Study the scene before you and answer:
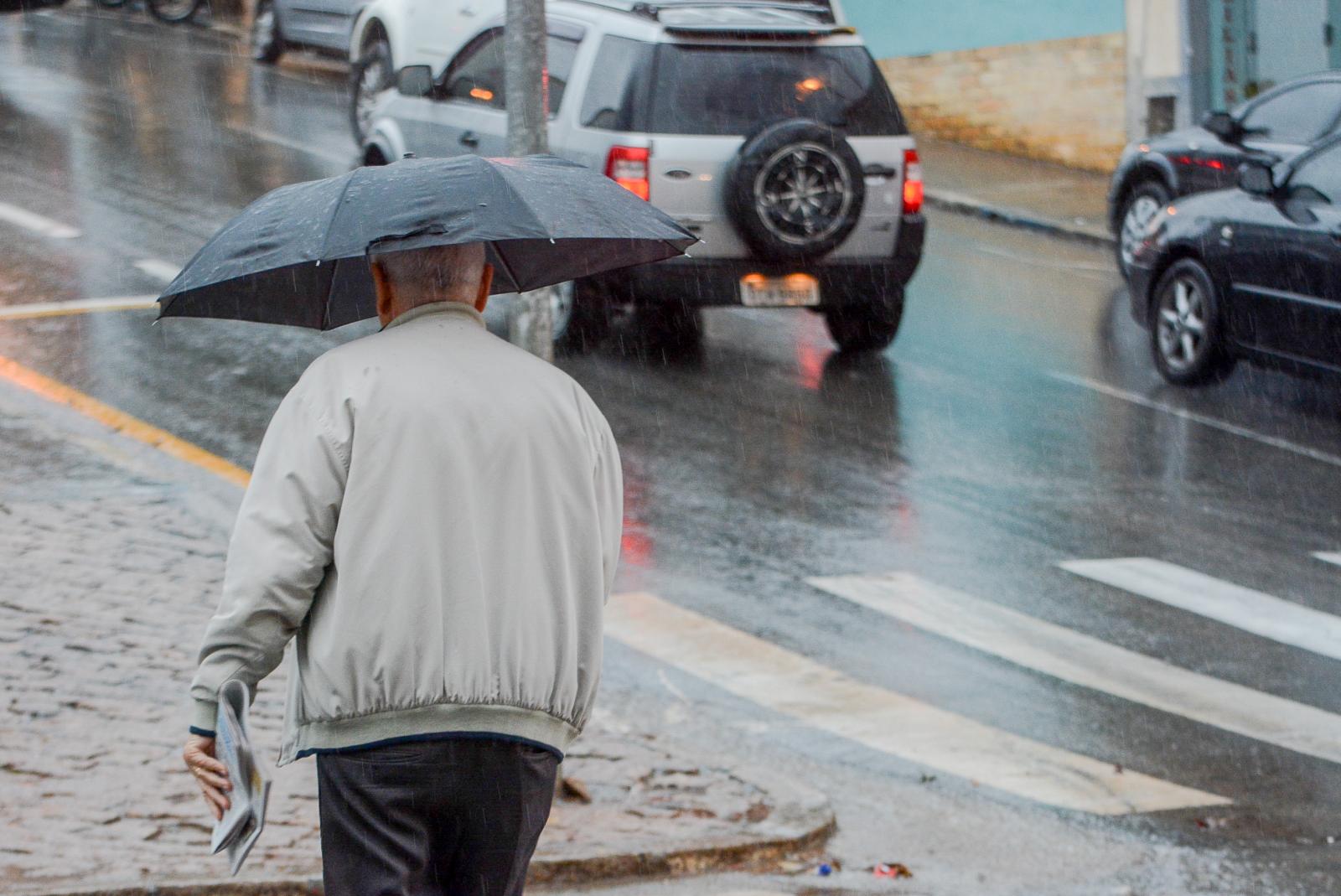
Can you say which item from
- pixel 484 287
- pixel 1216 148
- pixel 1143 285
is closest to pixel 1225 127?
pixel 1216 148

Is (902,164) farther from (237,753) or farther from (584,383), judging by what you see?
(237,753)

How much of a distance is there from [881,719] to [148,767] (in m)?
2.59

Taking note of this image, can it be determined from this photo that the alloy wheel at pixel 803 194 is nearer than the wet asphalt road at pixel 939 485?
No

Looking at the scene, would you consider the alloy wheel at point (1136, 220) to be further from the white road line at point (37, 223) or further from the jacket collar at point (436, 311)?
the jacket collar at point (436, 311)

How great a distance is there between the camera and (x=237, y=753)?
3160mm

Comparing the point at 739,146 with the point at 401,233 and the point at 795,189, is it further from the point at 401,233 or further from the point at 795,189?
the point at 401,233

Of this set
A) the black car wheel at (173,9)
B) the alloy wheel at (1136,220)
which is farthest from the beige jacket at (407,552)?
the black car wheel at (173,9)

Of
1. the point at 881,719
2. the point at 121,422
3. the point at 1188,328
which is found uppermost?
the point at 1188,328

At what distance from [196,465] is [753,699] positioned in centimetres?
354

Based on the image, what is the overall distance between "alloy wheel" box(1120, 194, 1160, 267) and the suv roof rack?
4302 millimetres

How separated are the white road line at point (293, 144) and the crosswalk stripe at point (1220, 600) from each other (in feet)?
34.1

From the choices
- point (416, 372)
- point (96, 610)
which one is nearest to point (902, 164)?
point (96, 610)

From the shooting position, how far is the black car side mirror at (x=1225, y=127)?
14.3 metres

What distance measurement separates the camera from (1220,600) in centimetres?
827
